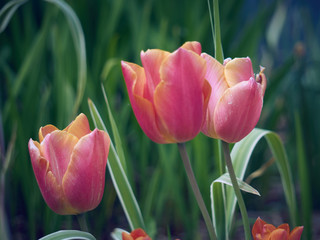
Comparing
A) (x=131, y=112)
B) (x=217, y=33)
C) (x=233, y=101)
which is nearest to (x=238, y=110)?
(x=233, y=101)

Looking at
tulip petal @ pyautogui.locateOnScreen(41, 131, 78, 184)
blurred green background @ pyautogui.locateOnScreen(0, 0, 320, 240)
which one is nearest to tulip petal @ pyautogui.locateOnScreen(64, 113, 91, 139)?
tulip petal @ pyautogui.locateOnScreen(41, 131, 78, 184)

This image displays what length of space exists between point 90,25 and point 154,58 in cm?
107

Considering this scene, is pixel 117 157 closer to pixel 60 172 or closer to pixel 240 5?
pixel 60 172

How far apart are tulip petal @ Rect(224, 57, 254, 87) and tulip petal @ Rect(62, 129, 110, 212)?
118 millimetres

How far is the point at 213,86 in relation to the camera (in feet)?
1.31

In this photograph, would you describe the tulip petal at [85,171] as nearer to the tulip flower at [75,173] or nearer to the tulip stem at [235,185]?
the tulip flower at [75,173]

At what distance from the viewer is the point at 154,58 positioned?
1.21ft

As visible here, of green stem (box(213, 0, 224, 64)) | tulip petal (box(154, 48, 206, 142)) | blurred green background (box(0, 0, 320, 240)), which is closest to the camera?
tulip petal (box(154, 48, 206, 142))

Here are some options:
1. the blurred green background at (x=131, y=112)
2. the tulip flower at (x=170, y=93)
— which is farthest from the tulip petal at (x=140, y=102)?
the blurred green background at (x=131, y=112)

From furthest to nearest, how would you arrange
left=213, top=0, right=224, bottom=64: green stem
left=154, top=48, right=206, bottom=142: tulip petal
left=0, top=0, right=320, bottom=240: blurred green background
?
left=0, top=0, right=320, bottom=240: blurred green background, left=213, top=0, right=224, bottom=64: green stem, left=154, top=48, right=206, bottom=142: tulip petal

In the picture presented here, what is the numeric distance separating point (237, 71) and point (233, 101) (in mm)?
31

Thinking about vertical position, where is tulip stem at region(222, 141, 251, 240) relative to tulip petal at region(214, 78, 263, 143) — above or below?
below

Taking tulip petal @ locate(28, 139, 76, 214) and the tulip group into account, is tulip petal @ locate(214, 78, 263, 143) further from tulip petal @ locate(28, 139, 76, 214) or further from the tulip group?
tulip petal @ locate(28, 139, 76, 214)

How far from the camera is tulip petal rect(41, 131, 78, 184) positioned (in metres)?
0.39
